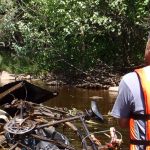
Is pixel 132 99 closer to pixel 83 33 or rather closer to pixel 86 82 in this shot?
pixel 86 82

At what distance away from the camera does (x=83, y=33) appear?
2341 cm

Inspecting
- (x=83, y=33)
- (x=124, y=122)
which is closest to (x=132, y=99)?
(x=124, y=122)

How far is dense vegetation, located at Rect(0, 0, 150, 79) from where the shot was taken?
2214 centimetres

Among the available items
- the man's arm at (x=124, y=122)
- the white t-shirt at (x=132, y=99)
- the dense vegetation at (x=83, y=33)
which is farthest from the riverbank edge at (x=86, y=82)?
the white t-shirt at (x=132, y=99)

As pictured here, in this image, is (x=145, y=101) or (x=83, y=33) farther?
(x=83, y=33)

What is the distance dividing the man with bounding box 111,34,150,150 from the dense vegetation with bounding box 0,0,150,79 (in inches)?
702

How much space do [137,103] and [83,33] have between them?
1964 centimetres

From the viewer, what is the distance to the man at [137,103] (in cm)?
382

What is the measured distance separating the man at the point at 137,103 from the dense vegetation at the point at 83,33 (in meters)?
17.8

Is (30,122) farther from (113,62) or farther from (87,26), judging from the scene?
(113,62)

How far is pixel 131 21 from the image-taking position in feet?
73.8

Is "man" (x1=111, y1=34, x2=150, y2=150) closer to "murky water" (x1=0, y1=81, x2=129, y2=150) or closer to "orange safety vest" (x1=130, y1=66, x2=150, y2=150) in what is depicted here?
"orange safety vest" (x1=130, y1=66, x2=150, y2=150)

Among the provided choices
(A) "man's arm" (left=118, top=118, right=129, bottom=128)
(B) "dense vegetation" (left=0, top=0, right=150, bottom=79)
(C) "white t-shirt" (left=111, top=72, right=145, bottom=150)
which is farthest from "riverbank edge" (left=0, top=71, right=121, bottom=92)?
(C) "white t-shirt" (left=111, top=72, right=145, bottom=150)

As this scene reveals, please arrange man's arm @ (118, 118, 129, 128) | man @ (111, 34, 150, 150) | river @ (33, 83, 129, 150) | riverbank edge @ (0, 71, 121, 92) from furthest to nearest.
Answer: riverbank edge @ (0, 71, 121, 92) → river @ (33, 83, 129, 150) → man's arm @ (118, 118, 129, 128) → man @ (111, 34, 150, 150)
